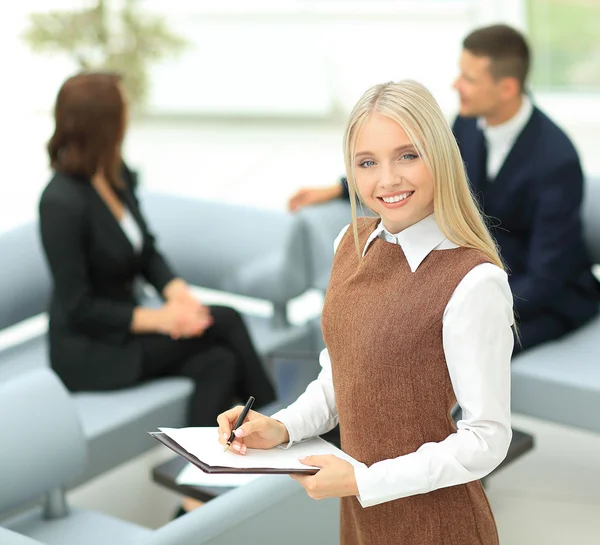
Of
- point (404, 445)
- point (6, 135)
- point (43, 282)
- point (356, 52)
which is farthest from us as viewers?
point (6, 135)

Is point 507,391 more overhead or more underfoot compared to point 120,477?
more overhead

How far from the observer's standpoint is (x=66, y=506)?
2826 mm

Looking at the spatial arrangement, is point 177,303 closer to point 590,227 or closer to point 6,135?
point 590,227

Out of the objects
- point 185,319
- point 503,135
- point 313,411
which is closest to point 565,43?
point 503,135

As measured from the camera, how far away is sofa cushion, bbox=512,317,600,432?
3420mm

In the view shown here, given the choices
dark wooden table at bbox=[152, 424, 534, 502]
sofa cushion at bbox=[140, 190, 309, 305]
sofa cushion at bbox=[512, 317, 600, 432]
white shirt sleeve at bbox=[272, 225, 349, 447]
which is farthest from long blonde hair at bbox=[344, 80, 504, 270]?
sofa cushion at bbox=[140, 190, 309, 305]

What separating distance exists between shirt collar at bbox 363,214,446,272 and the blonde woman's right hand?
0.36 meters

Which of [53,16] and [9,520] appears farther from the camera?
[53,16]

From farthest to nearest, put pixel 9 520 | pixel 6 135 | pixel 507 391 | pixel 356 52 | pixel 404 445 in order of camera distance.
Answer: pixel 6 135 → pixel 356 52 → pixel 9 520 → pixel 404 445 → pixel 507 391

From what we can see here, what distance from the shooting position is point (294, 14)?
951 cm

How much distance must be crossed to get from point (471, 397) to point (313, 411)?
14.5 inches

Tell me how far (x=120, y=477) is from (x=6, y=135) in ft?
22.9

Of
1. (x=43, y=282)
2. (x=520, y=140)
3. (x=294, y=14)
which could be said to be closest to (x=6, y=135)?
(x=294, y=14)

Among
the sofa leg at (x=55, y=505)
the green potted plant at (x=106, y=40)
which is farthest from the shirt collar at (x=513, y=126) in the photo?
the green potted plant at (x=106, y=40)
